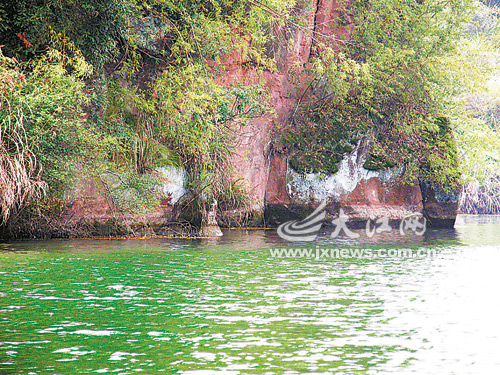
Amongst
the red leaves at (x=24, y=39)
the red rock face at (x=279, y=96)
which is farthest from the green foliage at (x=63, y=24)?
Answer: the red rock face at (x=279, y=96)

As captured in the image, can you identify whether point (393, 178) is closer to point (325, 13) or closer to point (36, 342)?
point (325, 13)

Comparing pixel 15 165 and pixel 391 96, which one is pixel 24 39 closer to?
pixel 15 165

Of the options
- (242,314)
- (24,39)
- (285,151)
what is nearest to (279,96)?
(285,151)

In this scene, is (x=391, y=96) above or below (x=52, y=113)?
above

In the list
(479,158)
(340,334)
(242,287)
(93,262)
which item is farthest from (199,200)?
(479,158)

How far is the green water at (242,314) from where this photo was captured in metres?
6.37

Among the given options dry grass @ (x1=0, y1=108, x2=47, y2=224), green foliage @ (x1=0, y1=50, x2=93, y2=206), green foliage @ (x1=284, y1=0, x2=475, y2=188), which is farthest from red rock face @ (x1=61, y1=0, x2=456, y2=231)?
dry grass @ (x1=0, y1=108, x2=47, y2=224)

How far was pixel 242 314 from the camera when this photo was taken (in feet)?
27.9

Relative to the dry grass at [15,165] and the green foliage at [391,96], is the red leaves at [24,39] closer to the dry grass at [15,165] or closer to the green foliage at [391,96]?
the dry grass at [15,165]

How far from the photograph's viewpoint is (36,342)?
6.93 metres

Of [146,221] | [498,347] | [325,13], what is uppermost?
[325,13]

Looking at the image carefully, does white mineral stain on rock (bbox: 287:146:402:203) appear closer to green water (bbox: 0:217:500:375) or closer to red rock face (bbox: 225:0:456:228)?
red rock face (bbox: 225:0:456:228)

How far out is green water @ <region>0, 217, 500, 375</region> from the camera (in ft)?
20.9

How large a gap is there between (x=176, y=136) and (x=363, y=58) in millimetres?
10296
